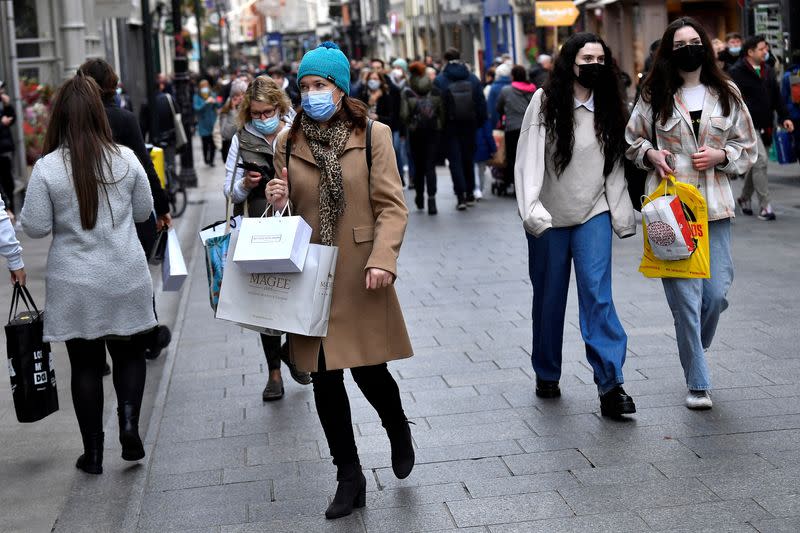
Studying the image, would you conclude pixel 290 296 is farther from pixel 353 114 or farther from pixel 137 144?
pixel 137 144

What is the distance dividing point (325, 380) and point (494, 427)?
1.42m

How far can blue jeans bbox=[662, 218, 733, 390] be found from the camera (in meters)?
6.36

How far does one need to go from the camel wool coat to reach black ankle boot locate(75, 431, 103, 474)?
1357mm

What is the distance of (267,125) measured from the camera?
699 centimetres

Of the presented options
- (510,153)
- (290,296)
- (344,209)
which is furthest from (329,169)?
(510,153)

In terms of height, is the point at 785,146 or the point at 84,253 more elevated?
the point at 84,253

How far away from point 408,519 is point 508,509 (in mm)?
378

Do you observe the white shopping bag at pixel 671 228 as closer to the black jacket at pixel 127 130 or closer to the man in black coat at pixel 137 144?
the man in black coat at pixel 137 144

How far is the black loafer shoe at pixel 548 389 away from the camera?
6.82 meters

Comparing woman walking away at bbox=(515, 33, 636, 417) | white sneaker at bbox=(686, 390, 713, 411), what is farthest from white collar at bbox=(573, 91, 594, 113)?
white sneaker at bbox=(686, 390, 713, 411)

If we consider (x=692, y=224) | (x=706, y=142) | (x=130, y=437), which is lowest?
(x=130, y=437)

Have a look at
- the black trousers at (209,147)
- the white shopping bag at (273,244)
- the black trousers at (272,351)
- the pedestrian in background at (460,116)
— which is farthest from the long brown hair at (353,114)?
the black trousers at (209,147)

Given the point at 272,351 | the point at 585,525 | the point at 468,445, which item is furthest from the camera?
the point at 272,351

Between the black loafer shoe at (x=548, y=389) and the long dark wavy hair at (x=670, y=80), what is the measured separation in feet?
4.70
